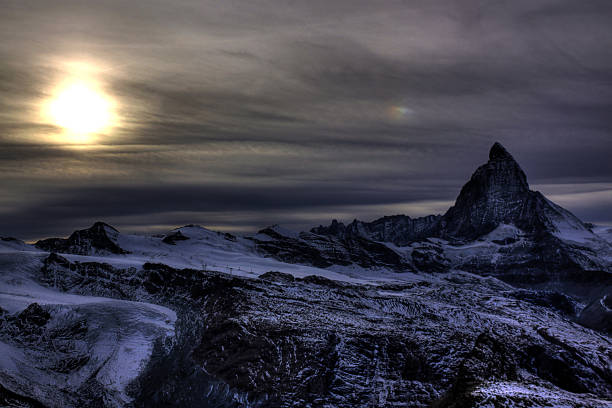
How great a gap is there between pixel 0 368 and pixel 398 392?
474 feet

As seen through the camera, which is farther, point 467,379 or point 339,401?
point 339,401

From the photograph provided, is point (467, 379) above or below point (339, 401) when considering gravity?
above

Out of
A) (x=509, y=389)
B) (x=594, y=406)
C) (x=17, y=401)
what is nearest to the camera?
(x=594, y=406)

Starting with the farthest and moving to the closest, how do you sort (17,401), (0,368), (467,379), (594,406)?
(0,368)
(17,401)
(467,379)
(594,406)

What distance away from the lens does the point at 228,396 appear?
638ft

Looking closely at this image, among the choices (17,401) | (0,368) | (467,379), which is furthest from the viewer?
(0,368)

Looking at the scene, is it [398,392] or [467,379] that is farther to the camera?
[398,392]

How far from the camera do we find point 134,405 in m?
199

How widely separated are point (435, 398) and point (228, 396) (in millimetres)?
72407

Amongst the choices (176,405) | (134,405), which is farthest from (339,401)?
(134,405)

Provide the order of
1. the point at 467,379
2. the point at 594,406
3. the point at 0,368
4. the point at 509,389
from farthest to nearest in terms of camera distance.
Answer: the point at 0,368, the point at 467,379, the point at 509,389, the point at 594,406

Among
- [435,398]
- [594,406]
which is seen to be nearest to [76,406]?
[435,398]

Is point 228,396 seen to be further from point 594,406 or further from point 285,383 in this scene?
point 594,406

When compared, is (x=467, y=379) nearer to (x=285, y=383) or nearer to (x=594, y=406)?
(x=594, y=406)
